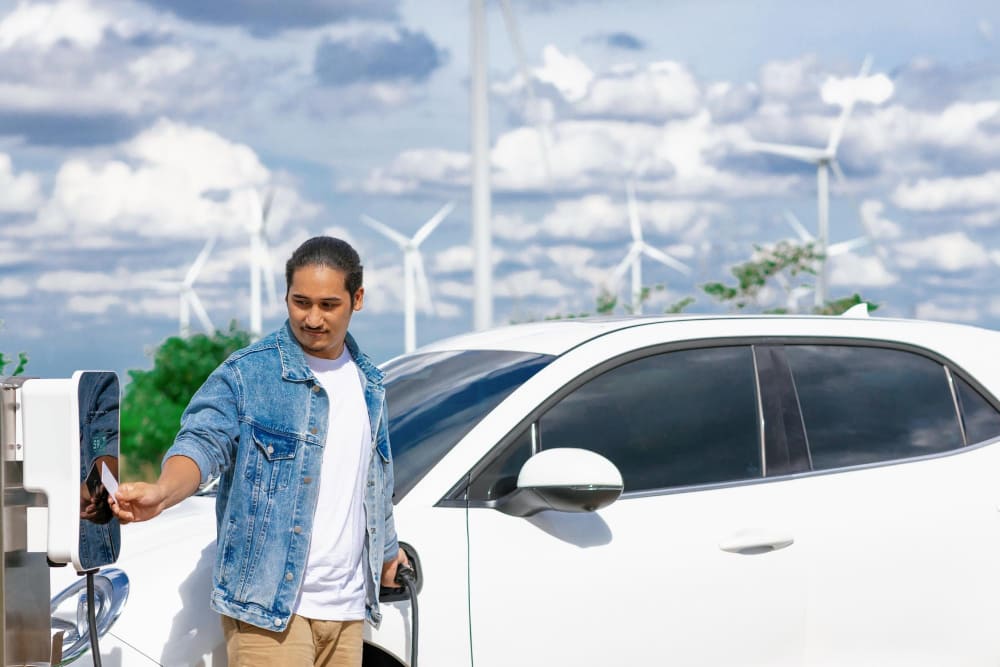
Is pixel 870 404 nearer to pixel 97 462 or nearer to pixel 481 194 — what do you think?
pixel 97 462

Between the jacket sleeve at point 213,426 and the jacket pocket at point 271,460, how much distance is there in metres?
0.06

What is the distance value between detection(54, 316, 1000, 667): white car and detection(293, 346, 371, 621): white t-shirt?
0.24 m

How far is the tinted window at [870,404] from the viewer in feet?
13.7

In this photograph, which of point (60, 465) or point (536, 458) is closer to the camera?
point (60, 465)

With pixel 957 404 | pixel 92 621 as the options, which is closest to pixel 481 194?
pixel 957 404

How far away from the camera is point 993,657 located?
13.8 ft

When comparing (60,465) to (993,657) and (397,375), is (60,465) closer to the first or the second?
(397,375)

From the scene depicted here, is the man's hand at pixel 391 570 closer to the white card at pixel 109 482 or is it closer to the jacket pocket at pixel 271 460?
the jacket pocket at pixel 271 460

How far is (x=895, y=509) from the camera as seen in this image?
4.11m

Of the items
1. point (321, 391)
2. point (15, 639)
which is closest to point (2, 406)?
point (15, 639)

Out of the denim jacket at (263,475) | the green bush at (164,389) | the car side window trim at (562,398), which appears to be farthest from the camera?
the green bush at (164,389)

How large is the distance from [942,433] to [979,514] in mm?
307

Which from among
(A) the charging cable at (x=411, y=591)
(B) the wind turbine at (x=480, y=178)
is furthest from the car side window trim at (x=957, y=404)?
(B) the wind turbine at (x=480, y=178)

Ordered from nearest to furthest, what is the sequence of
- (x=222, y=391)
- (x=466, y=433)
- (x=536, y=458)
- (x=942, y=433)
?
(x=222, y=391) < (x=536, y=458) < (x=466, y=433) < (x=942, y=433)
